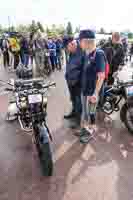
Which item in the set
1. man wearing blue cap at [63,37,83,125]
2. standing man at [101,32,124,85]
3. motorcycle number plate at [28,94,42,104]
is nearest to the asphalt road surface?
man wearing blue cap at [63,37,83,125]

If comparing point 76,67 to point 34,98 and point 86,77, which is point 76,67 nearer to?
point 86,77

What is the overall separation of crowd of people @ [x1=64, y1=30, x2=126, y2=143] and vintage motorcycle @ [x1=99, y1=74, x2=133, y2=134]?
1.47 feet

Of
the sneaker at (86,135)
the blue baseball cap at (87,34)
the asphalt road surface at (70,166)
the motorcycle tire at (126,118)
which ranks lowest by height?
the asphalt road surface at (70,166)

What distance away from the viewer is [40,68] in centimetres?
939

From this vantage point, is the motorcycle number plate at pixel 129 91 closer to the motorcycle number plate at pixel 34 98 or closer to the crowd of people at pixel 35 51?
the motorcycle number plate at pixel 34 98

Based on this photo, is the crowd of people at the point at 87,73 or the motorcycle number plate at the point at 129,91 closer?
the crowd of people at the point at 87,73

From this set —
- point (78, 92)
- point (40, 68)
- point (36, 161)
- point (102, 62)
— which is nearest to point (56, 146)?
point (36, 161)

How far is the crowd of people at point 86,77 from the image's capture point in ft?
10.2

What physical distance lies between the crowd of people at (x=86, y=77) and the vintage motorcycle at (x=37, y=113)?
65 cm

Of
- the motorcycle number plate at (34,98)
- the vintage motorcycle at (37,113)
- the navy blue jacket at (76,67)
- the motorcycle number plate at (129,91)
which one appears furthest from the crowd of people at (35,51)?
the motorcycle number plate at (34,98)

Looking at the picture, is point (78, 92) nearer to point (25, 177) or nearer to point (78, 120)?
point (78, 120)

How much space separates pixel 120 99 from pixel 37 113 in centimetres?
207

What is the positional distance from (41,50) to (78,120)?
5.62 meters

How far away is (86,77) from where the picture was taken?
3.28 metres
